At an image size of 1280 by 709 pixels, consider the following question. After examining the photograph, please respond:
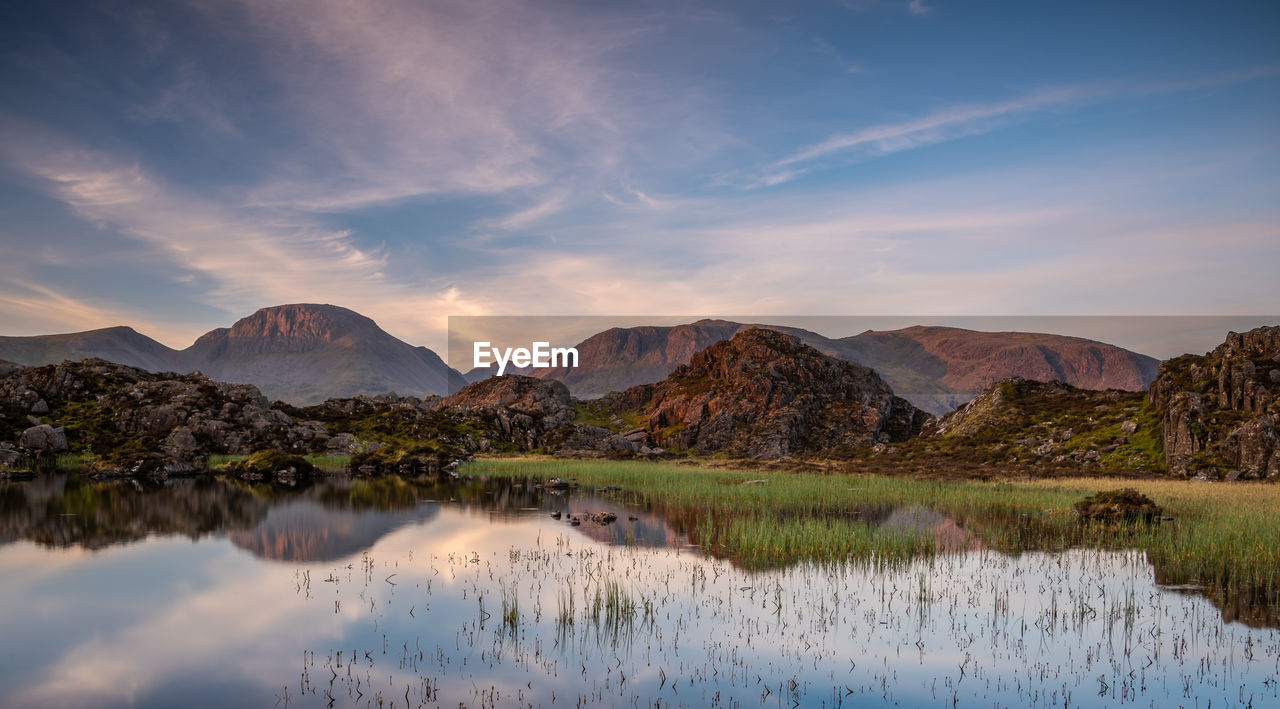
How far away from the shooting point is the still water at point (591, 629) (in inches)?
552

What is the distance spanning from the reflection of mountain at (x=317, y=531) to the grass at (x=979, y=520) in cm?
1484

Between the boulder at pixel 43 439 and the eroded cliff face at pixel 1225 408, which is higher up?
the eroded cliff face at pixel 1225 408

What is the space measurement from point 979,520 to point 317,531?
3314 centimetres

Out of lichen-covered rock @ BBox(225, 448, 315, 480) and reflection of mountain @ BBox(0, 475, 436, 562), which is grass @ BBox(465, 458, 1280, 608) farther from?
lichen-covered rock @ BBox(225, 448, 315, 480)

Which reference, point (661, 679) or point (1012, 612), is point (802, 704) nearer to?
point (661, 679)

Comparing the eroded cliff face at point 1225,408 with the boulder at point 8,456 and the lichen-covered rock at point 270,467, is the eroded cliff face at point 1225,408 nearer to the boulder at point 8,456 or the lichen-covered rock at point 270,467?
the lichen-covered rock at point 270,467

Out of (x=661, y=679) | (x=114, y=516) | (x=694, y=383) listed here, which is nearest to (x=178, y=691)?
(x=661, y=679)

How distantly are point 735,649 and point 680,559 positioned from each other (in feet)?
35.3

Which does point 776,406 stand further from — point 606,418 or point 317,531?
point 317,531

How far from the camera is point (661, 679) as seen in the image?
14.3 m

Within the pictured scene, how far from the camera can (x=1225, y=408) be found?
62.9 metres

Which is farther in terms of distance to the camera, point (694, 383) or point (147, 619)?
point (694, 383)

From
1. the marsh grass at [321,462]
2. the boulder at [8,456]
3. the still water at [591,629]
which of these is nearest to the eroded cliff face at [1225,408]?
the still water at [591,629]

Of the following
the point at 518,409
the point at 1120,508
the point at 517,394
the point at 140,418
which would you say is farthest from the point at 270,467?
the point at 517,394
